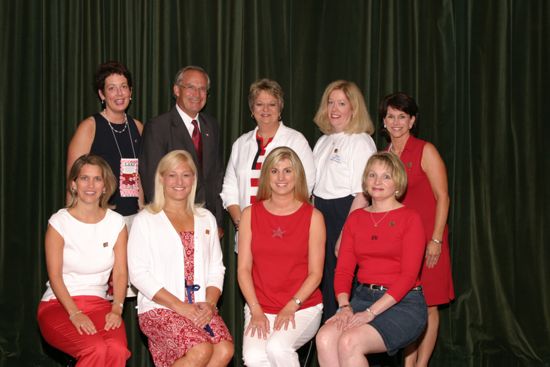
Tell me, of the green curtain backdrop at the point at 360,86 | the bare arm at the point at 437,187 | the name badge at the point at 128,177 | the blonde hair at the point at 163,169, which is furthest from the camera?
the green curtain backdrop at the point at 360,86

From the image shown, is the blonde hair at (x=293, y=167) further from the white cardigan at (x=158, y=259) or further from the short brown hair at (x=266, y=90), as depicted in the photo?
the short brown hair at (x=266, y=90)

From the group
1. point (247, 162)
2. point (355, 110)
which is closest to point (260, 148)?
point (247, 162)

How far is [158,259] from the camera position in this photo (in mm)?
3406

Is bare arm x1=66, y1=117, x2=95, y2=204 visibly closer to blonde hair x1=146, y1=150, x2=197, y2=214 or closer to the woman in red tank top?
blonde hair x1=146, y1=150, x2=197, y2=214

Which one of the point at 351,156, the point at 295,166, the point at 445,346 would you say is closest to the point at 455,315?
the point at 445,346

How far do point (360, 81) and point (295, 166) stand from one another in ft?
4.67

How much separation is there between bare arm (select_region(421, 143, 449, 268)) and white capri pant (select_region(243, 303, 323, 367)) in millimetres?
948

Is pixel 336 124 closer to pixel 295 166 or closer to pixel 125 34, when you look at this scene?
pixel 295 166

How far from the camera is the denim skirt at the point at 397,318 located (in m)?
3.16

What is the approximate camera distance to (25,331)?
4.75m

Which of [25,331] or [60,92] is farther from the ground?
[60,92]

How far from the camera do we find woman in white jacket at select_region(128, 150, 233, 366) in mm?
3258

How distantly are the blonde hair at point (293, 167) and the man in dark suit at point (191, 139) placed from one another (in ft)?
2.17

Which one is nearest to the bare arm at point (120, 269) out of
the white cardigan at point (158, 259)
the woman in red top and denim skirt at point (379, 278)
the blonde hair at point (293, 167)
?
the white cardigan at point (158, 259)
